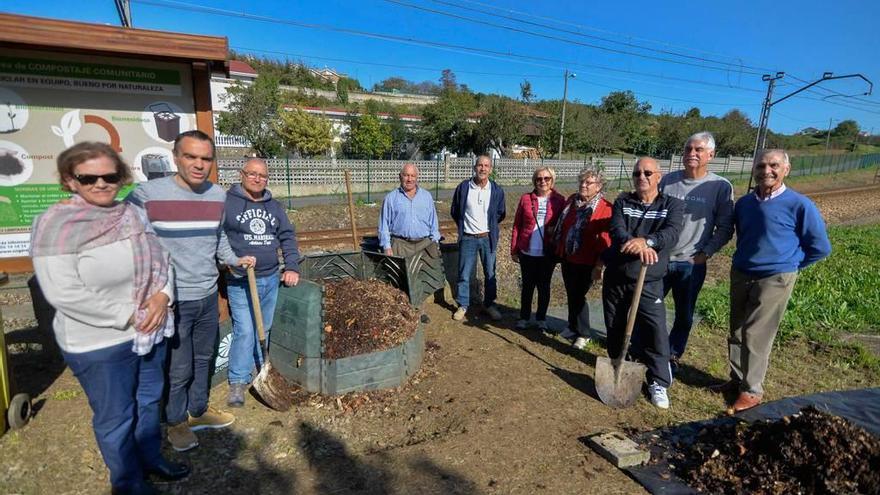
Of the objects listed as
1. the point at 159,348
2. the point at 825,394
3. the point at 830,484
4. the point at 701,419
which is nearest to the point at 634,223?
the point at 701,419

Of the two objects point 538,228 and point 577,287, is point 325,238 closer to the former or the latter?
point 538,228

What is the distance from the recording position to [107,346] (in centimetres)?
216

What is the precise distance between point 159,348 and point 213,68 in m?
2.66

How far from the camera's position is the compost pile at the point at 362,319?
12.3 feet

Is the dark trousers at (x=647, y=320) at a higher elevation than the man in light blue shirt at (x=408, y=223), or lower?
lower

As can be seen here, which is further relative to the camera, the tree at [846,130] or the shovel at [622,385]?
the tree at [846,130]

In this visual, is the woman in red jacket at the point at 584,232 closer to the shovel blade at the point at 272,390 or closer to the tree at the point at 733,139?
the shovel blade at the point at 272,390

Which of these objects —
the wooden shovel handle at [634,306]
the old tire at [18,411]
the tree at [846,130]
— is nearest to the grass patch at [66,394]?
the old tire at [18,411]

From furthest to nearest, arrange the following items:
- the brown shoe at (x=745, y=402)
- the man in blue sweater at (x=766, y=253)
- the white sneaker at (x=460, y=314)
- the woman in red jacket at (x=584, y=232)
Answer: the white sneaker at (x=460, y=314), the woman in red jacket at (x=584, y=232), the brown shoe at (x=745, y=402), the man in blue sweater at (x=766, y=253)

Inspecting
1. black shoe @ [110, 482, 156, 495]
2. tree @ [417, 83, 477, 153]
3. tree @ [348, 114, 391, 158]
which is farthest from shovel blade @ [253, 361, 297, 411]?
tree @ [417, 83, 477, 153]

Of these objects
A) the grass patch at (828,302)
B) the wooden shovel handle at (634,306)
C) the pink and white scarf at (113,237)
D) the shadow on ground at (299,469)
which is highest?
the pink and white scarf at (113,237)

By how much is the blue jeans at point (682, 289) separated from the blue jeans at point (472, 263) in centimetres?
200

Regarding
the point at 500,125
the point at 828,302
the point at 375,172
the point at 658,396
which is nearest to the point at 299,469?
the point at 658,396

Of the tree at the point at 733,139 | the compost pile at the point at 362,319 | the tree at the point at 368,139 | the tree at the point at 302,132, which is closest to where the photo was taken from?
the compost pile at the point at 362,319
